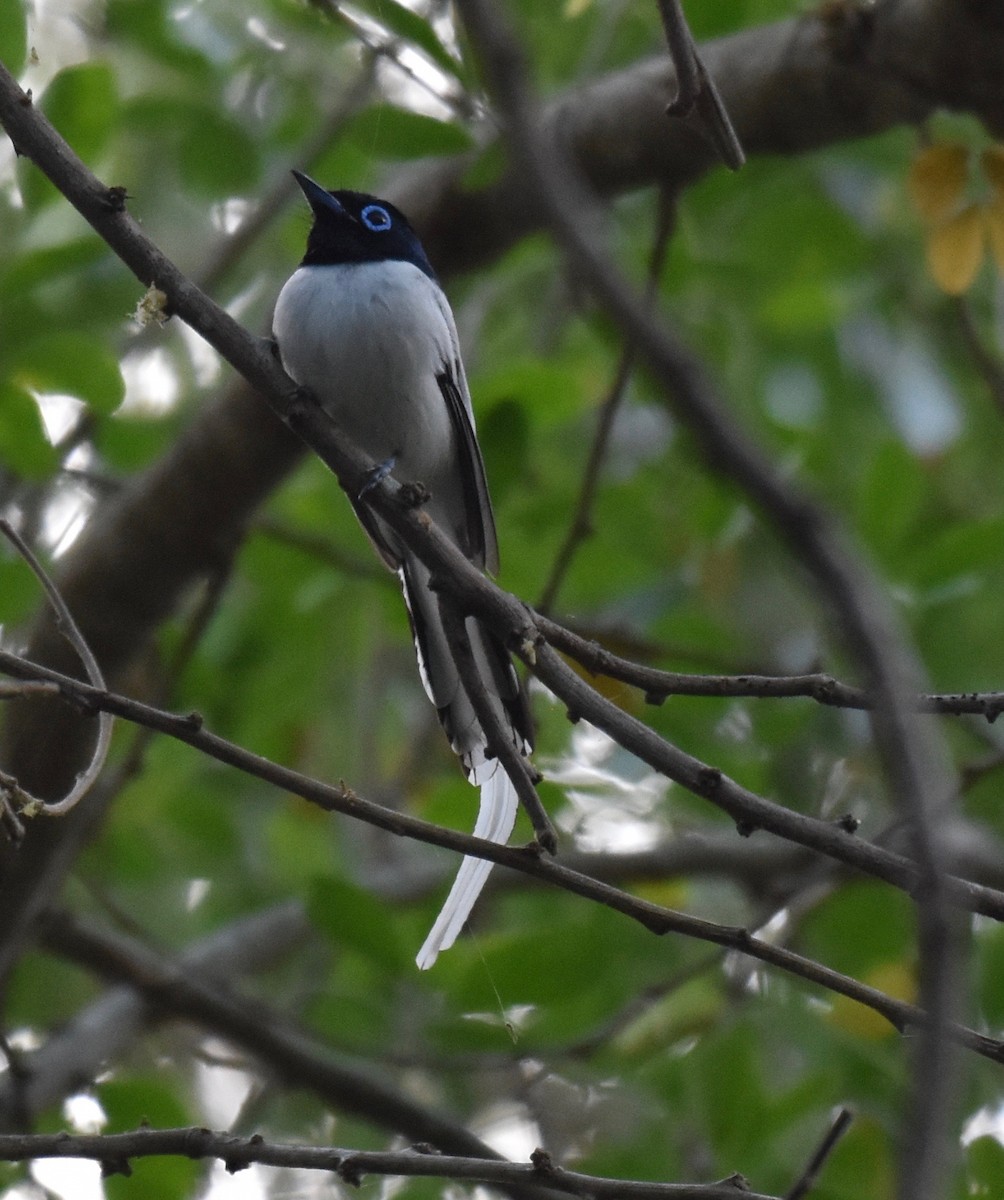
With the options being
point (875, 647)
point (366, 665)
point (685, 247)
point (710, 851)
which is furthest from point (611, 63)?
point (875, 647)

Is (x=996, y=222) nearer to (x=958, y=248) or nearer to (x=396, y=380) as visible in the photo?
(x=958, y=248)

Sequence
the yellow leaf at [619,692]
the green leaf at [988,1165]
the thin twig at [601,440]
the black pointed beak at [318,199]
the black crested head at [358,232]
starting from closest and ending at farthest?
the green leaf at [988,1165] < the thin twig at [601,440] < the black pointed beak at [318,199] < the black crested head at [358,232] < the yellow leaf at [619,692]

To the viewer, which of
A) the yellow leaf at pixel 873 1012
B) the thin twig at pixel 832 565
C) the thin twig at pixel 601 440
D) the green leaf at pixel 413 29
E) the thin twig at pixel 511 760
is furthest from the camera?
the yellow leaf at pixel 873 1012

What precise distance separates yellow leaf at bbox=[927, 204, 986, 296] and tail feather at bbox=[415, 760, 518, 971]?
5.08 feet

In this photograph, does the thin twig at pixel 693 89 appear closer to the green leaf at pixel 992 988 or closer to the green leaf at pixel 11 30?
the green leaf at pixel 11 30

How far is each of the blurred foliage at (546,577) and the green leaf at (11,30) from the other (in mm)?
29

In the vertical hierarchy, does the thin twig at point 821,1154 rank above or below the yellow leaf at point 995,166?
below

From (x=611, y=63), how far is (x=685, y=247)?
85cm

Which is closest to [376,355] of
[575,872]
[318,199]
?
[318,199]

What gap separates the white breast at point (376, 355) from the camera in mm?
3955

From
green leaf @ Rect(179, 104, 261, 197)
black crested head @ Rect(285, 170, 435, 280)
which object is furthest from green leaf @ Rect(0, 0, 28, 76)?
green leaf @ Rect(179, 104, 261, 197)

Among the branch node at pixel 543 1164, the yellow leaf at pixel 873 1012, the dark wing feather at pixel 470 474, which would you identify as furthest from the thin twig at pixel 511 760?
the yellow leaf at pixel 873 1012

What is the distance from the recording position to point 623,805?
5637 millimetres

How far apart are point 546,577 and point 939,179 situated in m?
1.57
